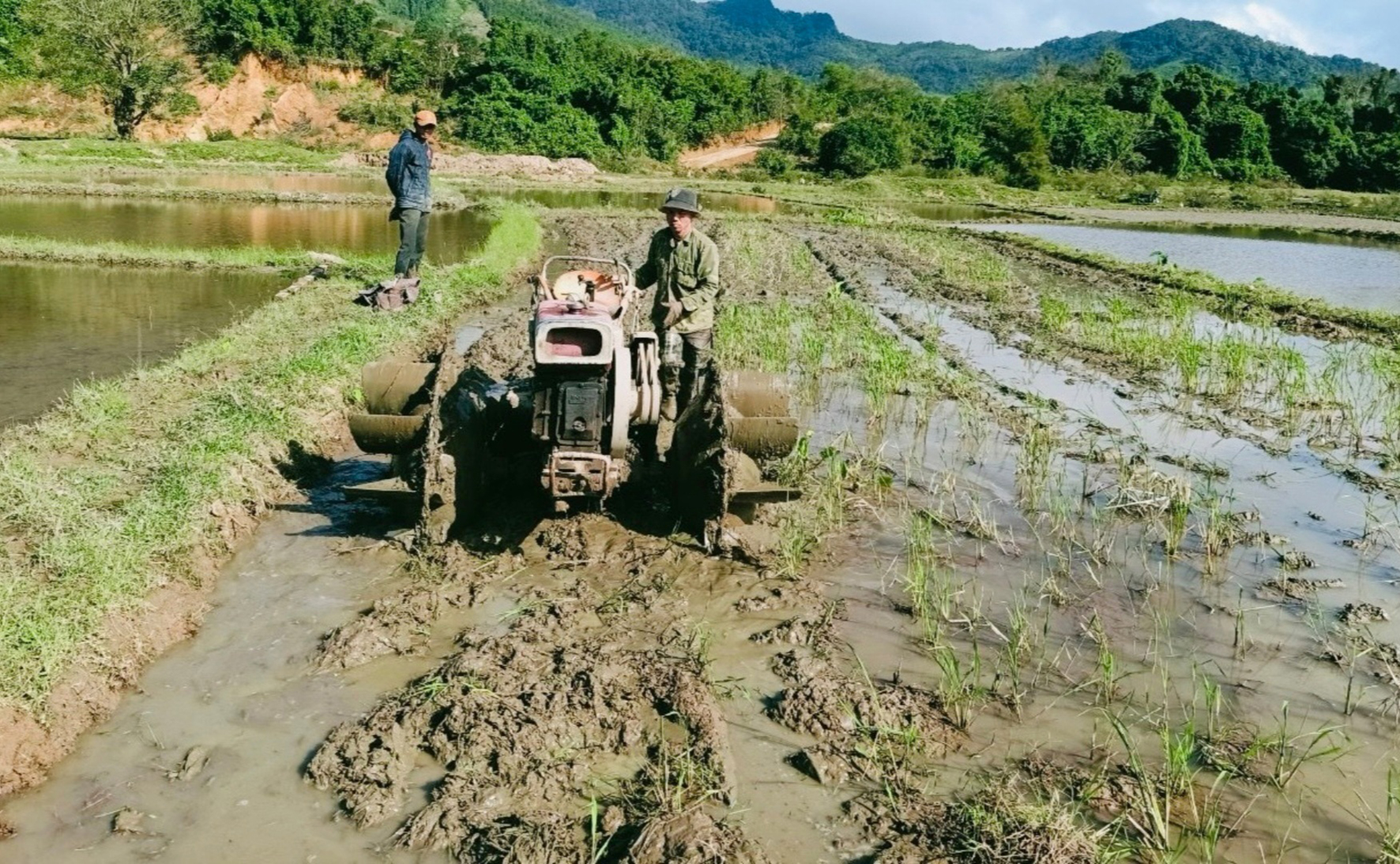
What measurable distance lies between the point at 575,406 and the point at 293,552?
1.68m

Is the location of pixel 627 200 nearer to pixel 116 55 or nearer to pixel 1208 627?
pixel 116 55

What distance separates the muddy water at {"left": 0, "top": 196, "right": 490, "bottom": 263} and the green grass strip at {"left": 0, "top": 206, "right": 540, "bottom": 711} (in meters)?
7.04

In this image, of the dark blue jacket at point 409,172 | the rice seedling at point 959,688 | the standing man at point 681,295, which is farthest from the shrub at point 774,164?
the rice seedling at point 959,688

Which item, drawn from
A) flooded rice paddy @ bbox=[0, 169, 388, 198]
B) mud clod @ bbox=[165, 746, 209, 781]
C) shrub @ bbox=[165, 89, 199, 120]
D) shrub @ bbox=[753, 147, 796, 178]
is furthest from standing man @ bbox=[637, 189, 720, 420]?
shrub @ bbox=[165, 89, 199, 120]

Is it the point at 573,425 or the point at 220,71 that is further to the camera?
the point at 220,71

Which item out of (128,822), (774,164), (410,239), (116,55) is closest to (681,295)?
(128,822)

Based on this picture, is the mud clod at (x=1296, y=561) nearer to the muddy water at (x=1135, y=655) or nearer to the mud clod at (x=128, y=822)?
the muddy water at (x=1135, y=655)

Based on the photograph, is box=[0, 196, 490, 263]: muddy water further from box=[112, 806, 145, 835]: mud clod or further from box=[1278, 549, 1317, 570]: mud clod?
box=[112, 806, 145, 835]: mud clod

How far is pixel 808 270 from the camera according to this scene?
15523 millimetres

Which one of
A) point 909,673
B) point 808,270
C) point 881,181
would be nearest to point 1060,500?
point 909,673

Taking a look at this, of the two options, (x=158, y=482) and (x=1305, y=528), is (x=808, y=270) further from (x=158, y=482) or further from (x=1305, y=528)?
(x=158, y=482)

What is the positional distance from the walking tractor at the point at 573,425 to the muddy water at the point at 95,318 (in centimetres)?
316

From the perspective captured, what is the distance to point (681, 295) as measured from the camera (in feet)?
18.8

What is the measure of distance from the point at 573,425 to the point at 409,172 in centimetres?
562
